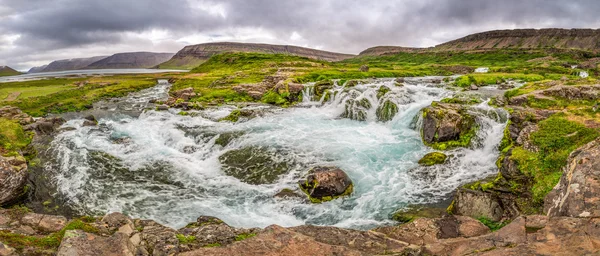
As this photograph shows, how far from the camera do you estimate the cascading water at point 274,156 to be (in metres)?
15.1

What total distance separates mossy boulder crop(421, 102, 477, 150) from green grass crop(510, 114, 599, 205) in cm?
500

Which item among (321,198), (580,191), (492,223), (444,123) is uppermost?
(444,123)

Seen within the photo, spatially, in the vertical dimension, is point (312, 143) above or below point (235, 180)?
above

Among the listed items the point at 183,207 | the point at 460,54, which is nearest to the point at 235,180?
the point at 183,207

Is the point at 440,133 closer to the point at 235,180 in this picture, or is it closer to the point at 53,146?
the point at 235,180

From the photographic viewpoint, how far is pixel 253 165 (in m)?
20.4

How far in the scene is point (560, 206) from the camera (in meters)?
8.67

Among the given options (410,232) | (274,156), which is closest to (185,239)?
(410,232)

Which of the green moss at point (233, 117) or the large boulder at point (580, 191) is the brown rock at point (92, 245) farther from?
the green moss at point (233, 117)

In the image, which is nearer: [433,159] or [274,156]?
[433,159]

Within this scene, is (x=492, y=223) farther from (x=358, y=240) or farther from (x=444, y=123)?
(x=444, y=123)

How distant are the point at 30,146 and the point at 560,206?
32.9 metres

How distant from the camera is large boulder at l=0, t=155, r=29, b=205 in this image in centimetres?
1552

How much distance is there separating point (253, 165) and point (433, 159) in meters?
11.8
